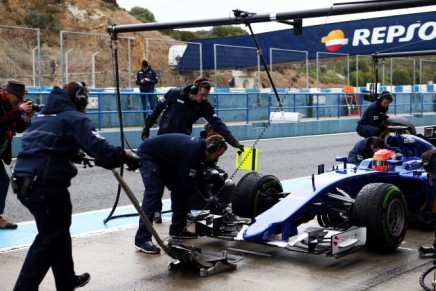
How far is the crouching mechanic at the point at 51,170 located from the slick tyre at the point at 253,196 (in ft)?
8.00

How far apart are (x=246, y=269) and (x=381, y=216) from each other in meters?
1.39

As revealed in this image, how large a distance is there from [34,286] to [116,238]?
2366mm

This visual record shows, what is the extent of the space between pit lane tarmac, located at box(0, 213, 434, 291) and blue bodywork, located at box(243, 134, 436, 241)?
1.13 feet

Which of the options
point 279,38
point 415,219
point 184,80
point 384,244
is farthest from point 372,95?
point 279,38

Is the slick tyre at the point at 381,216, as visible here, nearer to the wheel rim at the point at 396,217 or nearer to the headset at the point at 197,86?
the wheel rim at the point at 396,217

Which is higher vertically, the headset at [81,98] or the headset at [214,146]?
the headset at [81,98]

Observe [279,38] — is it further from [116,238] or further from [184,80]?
[116,238]

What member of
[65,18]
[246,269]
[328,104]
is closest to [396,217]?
[246,269]

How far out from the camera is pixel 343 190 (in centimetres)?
698

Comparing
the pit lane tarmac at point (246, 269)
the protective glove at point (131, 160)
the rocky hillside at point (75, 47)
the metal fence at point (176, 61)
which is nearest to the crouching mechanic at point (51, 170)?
the protective glove at point (131, 160)

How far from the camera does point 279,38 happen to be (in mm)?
35312

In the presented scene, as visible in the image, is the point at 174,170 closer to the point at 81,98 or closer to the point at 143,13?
the point at 81,98

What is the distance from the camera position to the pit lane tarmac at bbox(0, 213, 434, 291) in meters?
5.40

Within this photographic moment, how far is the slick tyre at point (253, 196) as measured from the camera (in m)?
7.09
